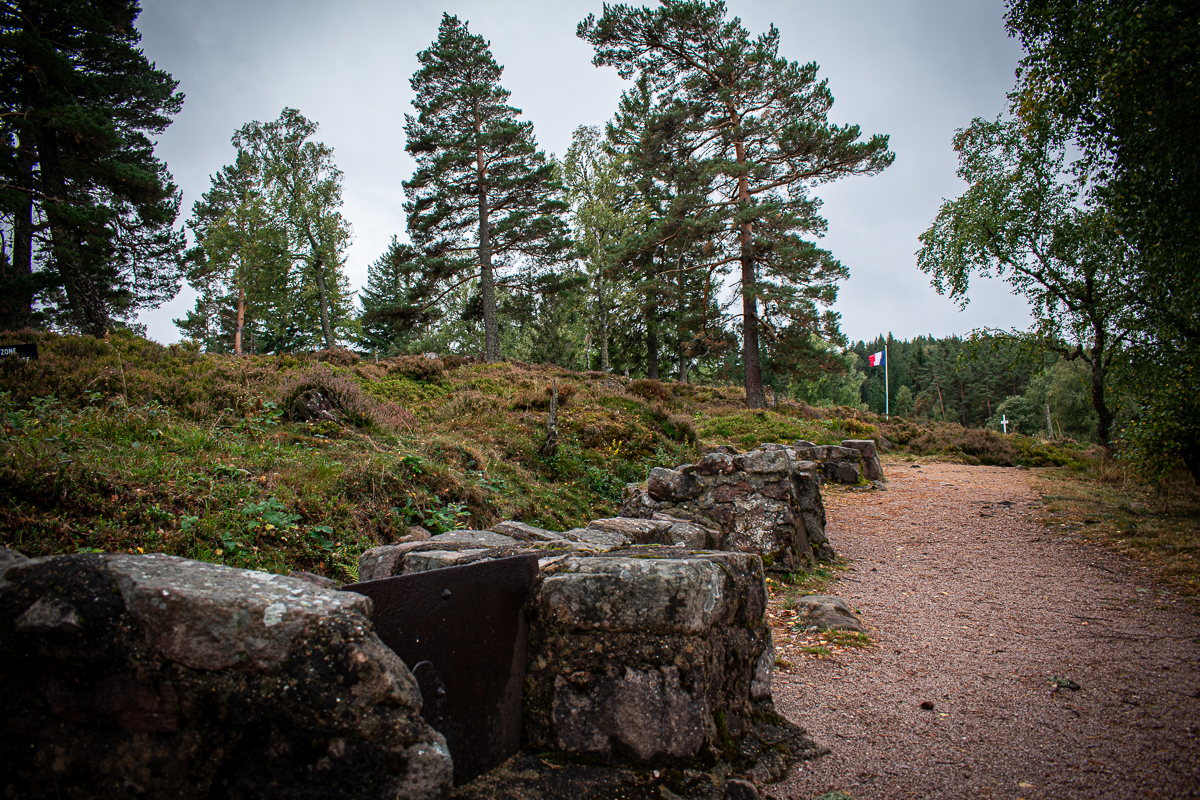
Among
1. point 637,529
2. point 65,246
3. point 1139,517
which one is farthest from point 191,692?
point 65,246

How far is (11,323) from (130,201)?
171 inches

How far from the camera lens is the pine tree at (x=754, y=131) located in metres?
16.1

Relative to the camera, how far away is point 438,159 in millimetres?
19328

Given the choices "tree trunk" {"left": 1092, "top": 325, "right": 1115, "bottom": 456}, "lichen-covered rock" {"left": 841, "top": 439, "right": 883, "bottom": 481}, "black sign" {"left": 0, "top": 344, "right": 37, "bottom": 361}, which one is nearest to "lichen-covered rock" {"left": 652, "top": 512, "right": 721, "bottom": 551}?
"black sign" {"left": 0, "top": 344, "right": 37, "bottom": 361}

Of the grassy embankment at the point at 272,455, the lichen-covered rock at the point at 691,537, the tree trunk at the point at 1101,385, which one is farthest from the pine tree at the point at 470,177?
the tree trunk at the point at 1101,385

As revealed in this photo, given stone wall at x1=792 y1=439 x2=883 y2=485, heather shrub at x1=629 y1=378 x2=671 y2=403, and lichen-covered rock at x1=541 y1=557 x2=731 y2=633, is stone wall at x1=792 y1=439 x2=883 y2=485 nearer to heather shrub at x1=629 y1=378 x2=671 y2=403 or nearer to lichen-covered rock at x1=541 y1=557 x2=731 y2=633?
heather shrub at x1=629 y1=378 x2=671 y2=403

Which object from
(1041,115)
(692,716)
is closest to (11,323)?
(692,716)

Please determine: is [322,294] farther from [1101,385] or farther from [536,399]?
[1101,385]

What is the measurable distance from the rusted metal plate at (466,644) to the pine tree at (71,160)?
557 inches

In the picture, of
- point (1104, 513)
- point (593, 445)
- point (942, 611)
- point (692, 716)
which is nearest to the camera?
point (692, 716)

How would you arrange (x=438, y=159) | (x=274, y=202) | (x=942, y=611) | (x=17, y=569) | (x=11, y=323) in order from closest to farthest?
(x=17, y=569) → (x=942, y=611) → (x=11, y=323) → (x=438, y=159) → (x=274, y=202)

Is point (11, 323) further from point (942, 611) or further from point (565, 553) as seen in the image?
point (942, 611)

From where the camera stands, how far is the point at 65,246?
12055 mm

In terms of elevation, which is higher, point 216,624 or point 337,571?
point 216,624
